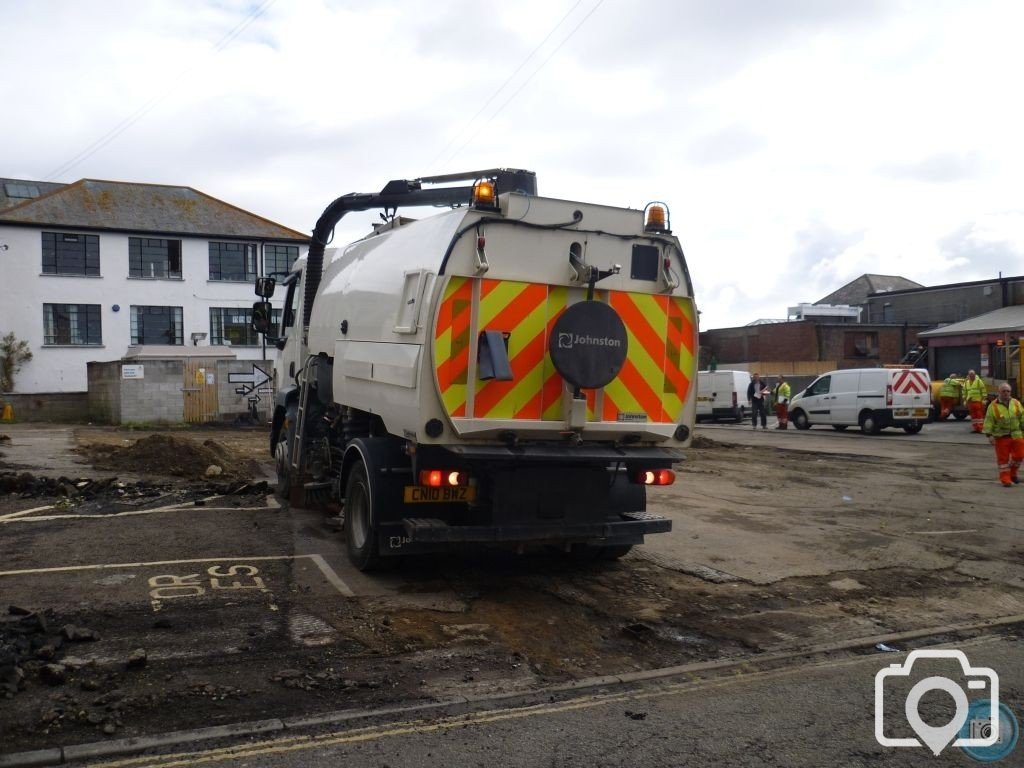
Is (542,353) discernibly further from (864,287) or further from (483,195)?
(864,287)

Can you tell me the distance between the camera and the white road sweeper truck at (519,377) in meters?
6.49

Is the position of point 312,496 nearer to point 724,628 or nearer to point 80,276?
point 724,628

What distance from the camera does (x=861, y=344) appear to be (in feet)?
167

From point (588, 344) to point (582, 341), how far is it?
55 millimetres

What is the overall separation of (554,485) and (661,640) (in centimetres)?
145

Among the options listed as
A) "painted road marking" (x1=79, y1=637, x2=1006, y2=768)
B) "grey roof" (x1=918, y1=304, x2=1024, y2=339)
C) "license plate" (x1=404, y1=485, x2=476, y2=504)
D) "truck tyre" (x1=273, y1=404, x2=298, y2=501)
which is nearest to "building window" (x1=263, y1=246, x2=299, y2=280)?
"grey roof" (x1=918, y1=304, x2=1024, y2=339)

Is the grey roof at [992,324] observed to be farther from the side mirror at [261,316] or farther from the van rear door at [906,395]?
the side mirror at [261,316]

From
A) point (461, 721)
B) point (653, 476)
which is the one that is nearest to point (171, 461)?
point (653, 476)

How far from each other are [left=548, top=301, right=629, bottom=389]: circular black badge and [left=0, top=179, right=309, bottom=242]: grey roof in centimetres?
3552

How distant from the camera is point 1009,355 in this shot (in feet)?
93.8

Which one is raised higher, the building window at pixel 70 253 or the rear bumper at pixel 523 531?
the building window at pixel 70 253

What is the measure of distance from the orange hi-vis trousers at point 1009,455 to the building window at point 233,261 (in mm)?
32615

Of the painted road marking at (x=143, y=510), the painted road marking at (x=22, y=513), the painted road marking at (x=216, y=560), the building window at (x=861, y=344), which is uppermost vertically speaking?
the building window at (x=861, y=344)

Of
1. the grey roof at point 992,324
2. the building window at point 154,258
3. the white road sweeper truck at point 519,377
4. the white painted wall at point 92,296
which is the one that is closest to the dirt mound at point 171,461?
the white road sweeper truck at point 519,377
